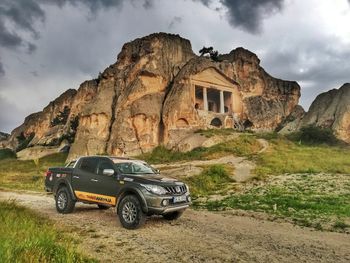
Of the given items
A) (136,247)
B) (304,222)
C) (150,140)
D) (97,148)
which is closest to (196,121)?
(150,140)

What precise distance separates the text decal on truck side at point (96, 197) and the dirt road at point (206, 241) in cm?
67

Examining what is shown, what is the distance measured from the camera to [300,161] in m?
31.3

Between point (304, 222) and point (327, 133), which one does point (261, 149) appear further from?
point (304, 222)

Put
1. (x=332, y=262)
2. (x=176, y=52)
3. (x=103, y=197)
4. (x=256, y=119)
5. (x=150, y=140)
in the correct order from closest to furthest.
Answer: (x=332, y=262) < (x=103, y=197) < (x=150, y=140) < (x=176, y=52) < (x=256, y=119)

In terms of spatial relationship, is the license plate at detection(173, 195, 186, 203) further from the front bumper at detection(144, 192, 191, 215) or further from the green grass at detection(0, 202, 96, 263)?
the green grass at detection(0, 202, 96, 263)

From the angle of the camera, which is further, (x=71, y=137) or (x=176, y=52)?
(x=71, y=137)

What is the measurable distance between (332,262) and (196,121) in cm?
4220

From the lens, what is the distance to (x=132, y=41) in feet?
193

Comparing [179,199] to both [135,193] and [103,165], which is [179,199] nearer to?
[135,193]

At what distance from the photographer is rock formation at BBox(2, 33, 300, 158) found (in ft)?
157

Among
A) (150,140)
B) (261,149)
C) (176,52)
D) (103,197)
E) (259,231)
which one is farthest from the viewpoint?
(176,52)

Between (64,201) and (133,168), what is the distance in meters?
3.37

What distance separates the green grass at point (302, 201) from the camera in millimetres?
11609

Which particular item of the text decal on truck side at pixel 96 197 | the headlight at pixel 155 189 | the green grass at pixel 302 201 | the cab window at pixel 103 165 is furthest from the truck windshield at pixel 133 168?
the green grass at pixel 302 201
